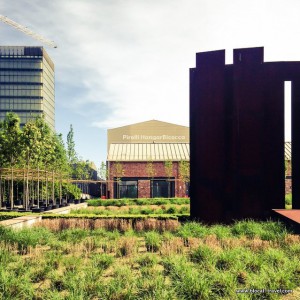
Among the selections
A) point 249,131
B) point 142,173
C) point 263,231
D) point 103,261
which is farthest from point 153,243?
point 142,173

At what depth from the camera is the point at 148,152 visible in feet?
155

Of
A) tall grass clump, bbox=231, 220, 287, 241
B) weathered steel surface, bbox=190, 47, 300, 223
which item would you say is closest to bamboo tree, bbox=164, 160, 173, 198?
weathered steel surface, bbox=190, 47, 300, 223

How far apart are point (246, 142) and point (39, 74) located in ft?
350

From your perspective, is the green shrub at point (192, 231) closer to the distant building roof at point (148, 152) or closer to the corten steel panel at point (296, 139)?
the corten steel panel at point (296, 139)

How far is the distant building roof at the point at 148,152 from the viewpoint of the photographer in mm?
45188

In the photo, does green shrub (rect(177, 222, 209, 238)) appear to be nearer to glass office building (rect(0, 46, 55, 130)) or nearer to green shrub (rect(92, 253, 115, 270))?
green shrub (rect(92, 253, 115, 270))

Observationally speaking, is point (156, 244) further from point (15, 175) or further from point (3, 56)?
point (3, 56)

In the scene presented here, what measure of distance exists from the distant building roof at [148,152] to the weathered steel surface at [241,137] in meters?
30.2

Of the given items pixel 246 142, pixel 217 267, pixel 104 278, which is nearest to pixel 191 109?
pixel 246 142

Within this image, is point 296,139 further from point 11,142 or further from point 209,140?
point 11,142

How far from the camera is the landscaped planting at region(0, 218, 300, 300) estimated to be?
584 cm

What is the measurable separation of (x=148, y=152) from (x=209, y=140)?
33.4 meters

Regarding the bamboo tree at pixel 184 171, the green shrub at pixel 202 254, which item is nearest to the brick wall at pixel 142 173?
the bamboo tree at pixel 184 171

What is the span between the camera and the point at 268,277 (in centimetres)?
626
